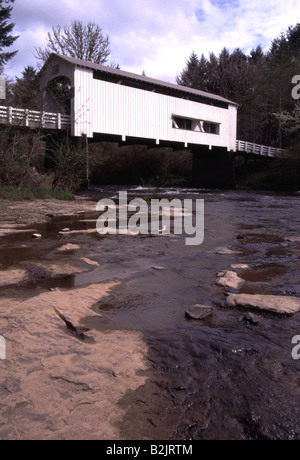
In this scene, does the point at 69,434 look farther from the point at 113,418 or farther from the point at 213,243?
the point at 213,243

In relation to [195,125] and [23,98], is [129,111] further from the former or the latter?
[195,125]

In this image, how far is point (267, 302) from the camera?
2928 millimetres

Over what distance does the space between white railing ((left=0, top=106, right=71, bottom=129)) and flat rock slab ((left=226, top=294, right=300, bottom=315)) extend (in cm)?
1204

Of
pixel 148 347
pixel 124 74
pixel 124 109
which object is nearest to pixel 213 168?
pixel 124 109

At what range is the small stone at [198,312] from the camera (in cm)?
270

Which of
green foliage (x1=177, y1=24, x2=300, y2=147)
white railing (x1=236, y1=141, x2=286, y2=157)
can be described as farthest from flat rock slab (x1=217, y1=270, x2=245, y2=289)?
green foliage (x1=177, y1=24, x2=300, y2=147)

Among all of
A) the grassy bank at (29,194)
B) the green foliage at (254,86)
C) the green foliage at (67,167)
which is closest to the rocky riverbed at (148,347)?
the grassy bank at (29,194)

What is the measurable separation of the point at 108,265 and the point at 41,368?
236 cm

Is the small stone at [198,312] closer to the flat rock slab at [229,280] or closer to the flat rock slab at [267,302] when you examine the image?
the flat rock slab at [267,302]

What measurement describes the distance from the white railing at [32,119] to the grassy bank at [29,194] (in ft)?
8.75

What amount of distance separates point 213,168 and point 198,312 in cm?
→ 2627

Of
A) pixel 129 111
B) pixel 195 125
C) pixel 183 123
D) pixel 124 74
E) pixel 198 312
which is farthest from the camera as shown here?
pixel 195 125

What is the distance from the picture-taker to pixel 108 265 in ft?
14.0

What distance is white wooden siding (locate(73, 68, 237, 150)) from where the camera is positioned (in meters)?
17.0
